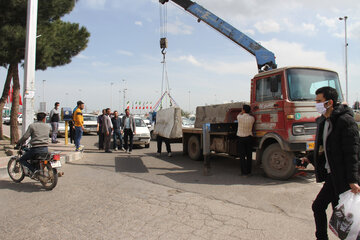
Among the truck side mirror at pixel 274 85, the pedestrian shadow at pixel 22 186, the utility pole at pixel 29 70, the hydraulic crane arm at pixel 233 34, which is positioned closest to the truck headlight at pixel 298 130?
the truck side mirror at pixel 274 85

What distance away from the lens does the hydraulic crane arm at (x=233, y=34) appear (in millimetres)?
10141

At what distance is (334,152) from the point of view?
2.79 metres

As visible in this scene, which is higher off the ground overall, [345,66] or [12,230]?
[345,66]

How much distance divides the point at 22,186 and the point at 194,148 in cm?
549

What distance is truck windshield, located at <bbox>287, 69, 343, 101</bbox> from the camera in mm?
6566

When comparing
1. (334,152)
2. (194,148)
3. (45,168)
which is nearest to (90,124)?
(194,148)

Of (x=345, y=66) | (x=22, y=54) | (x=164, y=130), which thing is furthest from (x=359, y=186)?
(x=345, y=66)

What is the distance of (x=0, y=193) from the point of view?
18.5 ft

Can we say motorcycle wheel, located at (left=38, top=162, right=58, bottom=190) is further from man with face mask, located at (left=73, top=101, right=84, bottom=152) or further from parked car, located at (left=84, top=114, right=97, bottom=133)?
parked car, located at (left=84, top=114, right=97, bottom=133)

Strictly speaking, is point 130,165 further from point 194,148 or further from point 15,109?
point 15,109

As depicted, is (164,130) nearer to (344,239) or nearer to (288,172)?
(288,172)

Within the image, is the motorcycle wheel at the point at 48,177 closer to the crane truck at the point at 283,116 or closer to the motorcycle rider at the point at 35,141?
the motorcycle rider at the point at 35,141

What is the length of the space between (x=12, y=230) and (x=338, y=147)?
13.2 ft

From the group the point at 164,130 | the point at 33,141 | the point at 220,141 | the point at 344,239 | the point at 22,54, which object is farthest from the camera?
the point at 22,54
